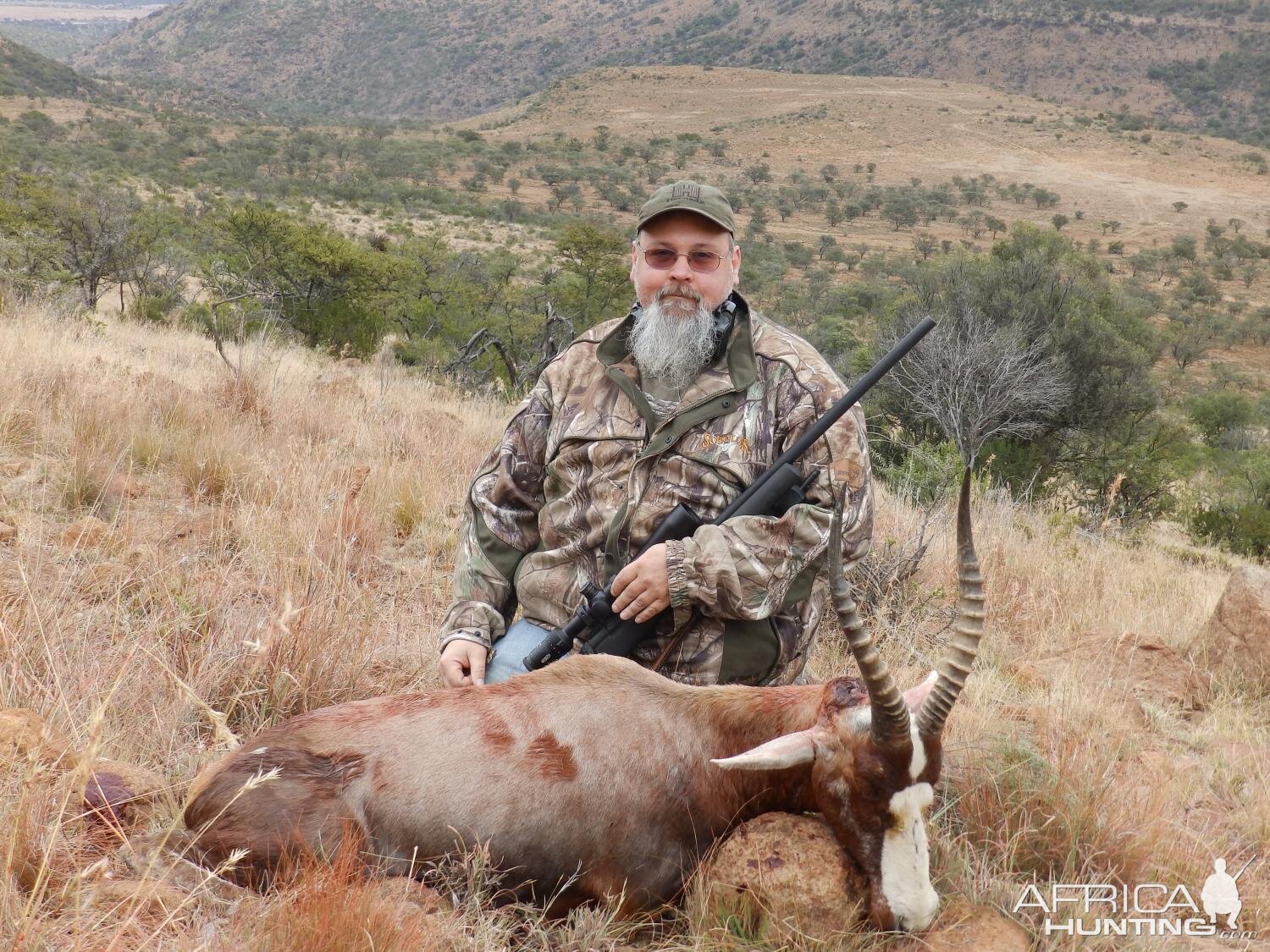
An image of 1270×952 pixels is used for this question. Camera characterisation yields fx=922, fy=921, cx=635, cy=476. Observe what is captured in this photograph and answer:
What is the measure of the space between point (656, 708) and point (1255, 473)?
42.2 ft

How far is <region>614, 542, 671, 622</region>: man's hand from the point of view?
115 inches

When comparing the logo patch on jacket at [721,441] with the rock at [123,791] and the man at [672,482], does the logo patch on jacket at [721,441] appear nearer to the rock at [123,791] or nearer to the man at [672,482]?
the man at [672,482]

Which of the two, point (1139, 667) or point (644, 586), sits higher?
point (644, 586)

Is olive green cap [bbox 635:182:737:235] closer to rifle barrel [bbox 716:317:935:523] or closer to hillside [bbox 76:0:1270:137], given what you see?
rifle barrel [bbox 716:317:935:523]

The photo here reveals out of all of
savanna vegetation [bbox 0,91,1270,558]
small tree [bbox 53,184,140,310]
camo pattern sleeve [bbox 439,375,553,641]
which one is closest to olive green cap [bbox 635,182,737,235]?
camo pattern sleeve [bbox 439,375,553,641]

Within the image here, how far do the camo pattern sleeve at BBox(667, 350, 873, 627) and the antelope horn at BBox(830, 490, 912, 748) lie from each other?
2.70 feet

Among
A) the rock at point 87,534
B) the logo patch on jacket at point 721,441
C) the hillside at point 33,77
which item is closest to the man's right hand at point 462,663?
the logo patch on jacket at point 721,441

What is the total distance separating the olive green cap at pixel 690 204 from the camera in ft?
11.1

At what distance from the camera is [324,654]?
3.30 meters

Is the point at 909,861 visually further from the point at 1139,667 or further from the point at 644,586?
the point at 1139,667

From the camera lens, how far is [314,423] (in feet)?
23.4

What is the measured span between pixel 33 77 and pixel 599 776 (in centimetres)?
8287

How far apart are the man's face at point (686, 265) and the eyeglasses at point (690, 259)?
10 mm

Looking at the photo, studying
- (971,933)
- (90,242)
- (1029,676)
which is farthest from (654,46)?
(971,933)
